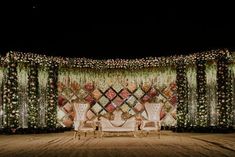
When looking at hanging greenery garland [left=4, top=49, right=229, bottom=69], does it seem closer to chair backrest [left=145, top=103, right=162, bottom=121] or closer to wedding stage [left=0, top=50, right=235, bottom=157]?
wedding stage [left=0, top=50, right=235, bottom=157]

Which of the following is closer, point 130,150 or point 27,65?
point 130,150

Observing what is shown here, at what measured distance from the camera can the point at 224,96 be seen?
29.0 feet

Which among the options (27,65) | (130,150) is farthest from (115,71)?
(130,150)

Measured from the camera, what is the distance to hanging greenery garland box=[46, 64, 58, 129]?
963cm

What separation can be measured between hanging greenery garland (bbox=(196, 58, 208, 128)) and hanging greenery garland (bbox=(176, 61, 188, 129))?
0.35 m

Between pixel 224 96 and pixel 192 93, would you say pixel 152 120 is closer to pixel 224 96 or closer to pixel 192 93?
pixel 224 96

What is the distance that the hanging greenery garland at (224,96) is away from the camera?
8841mm

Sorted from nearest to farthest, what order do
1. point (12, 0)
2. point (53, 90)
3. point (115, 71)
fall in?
point (12, 0)
point (53, 90)
point (115, 71)

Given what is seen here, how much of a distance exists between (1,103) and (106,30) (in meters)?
2.83

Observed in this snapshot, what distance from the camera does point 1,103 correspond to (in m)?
9.37

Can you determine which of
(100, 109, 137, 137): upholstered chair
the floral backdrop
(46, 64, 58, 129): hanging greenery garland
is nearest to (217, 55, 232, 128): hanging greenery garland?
the floral backdrop

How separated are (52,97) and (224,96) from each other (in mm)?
3743

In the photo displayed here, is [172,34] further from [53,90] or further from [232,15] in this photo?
[53,90]

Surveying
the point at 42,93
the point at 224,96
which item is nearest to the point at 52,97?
the point at 42,93
